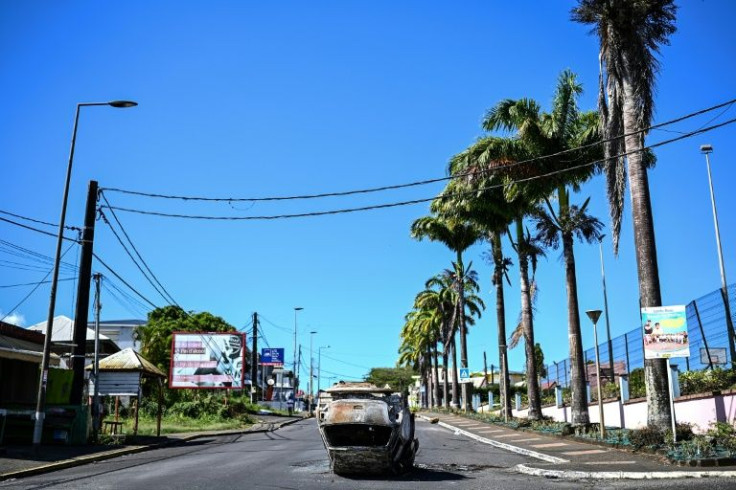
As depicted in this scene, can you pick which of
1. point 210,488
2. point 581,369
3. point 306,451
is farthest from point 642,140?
point 210,488

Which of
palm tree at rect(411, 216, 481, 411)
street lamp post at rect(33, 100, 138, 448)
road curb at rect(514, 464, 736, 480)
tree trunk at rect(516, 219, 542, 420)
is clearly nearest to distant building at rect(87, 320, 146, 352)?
palm tree at rect(411, 216, 481, 411)

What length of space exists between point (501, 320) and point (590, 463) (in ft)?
68.5

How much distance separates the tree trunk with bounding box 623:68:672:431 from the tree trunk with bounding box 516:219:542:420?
11697 mm

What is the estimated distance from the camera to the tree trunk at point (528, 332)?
28516mm

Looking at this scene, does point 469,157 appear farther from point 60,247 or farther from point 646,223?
point 60,247

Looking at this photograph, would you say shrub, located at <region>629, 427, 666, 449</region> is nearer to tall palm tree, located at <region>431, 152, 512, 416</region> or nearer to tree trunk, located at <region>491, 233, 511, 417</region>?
tall palm tree, located at <region>431, 152, 512, 416</region>

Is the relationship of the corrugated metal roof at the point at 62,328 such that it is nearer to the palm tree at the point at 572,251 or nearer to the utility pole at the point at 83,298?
the utility pole at the point at 83,298

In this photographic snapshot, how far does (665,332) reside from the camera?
16.1 metres

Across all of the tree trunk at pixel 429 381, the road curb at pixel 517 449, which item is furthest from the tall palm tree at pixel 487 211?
the tree trunk at pixel 429 381

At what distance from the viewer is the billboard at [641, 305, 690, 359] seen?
15961 mm

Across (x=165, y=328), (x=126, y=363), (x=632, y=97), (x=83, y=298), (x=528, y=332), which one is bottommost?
(x=126, y=363)

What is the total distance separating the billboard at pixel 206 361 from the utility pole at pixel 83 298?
15.6 m

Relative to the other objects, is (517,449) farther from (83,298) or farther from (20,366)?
(20,366)

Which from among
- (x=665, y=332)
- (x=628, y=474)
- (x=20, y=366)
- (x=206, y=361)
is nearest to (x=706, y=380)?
(x=665, y=332)
